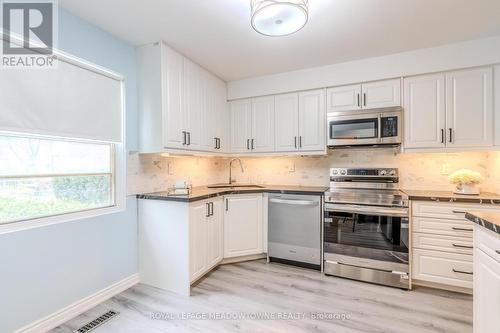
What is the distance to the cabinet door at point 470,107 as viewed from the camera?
2.35 metres

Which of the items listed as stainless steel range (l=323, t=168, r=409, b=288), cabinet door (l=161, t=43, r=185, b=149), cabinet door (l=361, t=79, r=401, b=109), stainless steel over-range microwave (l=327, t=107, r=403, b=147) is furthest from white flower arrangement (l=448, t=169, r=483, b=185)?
cabinet door (l=161, t=43, r=185, b=149)

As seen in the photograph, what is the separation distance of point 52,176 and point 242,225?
196 cm

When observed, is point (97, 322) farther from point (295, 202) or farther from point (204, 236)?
point (295, 202)

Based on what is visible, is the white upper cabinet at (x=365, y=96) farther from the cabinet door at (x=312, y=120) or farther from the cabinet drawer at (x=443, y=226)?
the cabinet drawer at (x=443, y=226)

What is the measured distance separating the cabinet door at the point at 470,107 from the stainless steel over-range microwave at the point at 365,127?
1.53 ft

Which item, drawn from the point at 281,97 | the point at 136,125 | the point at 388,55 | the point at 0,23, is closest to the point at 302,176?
the point at 281,97

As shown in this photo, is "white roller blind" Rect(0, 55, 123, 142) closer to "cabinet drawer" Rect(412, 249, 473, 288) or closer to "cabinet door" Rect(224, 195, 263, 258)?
"cabinet door" Rect(224, 195, 263, 258)

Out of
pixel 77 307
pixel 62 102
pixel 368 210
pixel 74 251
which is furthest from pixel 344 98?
pixel 77 307

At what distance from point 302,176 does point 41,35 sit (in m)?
3.05

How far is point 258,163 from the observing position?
3744mm

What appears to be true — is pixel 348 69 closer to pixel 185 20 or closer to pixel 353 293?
pixel 185 20

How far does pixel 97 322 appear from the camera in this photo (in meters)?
1.86

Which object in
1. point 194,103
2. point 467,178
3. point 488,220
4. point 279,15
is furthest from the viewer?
point 194,103

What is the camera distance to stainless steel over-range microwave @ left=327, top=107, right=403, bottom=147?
103 inches
